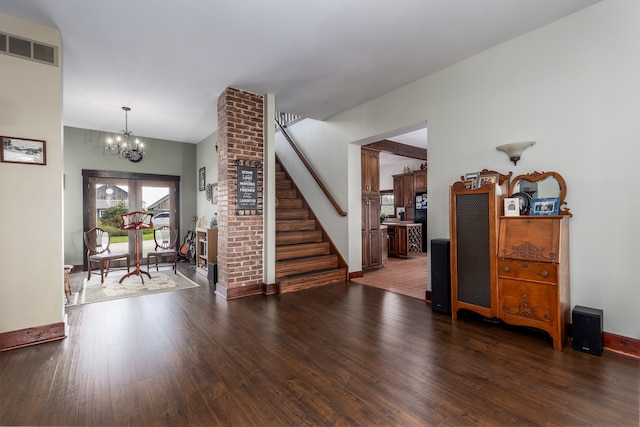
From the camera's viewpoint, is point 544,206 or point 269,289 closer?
point 544,206

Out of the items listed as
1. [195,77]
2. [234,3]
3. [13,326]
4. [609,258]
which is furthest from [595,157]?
[13,326]

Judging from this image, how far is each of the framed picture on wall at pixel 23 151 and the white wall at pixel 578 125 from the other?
4378mm

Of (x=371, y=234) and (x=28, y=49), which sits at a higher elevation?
(x=28, y=49)

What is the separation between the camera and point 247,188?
4.43m

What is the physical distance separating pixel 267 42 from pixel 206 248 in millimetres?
3972

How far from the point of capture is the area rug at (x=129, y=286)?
4359 mm

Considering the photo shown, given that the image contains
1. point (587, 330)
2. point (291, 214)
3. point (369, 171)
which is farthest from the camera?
point (369, 171)

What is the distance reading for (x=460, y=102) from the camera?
12.1 feet

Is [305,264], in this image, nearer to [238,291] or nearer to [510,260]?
[238,291]

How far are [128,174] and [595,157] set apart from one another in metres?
8.16

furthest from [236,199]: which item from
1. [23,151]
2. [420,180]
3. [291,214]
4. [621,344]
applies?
[420,180]

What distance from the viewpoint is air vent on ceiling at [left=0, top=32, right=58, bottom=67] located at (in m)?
2.70

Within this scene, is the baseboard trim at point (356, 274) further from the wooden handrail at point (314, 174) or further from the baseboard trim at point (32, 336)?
the baseboard trim at point (32, 336)

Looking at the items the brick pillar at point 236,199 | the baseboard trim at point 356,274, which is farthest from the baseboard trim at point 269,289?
the baseboard trim at point 356,274
